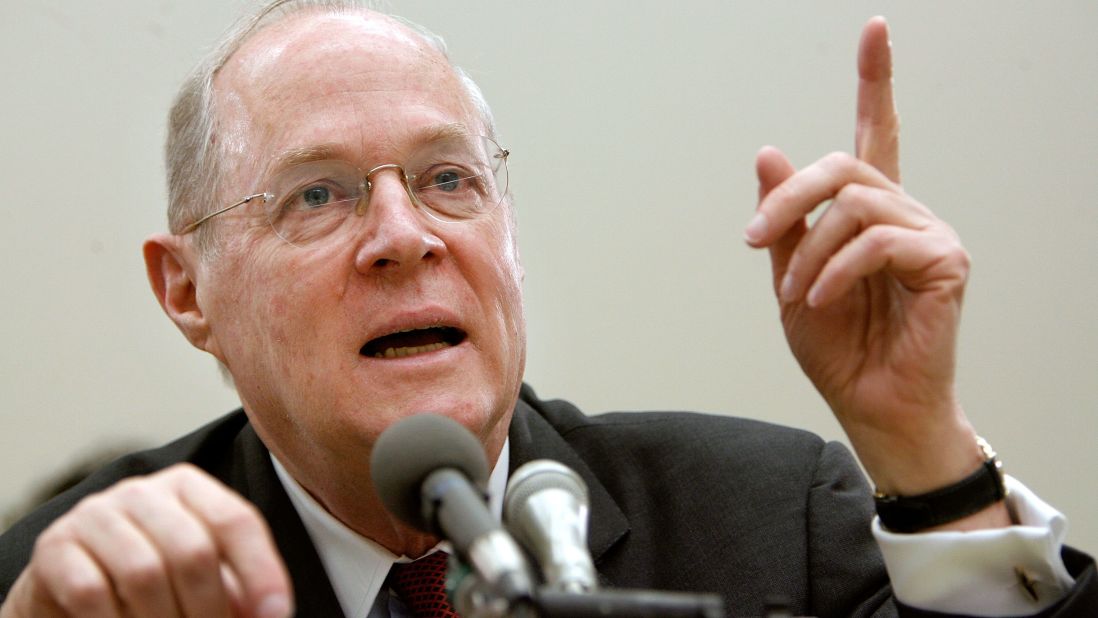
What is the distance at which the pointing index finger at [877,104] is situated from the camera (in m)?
1.62

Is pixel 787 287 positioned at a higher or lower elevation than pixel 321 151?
lower

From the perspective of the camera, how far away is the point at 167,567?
1149 millimetres

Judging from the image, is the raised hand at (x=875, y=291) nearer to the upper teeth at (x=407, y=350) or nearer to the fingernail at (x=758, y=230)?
the fingernail at (x=758, y=230)

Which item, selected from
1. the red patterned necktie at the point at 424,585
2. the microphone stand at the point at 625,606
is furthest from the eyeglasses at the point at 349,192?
the microphone stand at the point at 625,606

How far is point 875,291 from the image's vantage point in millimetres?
1730

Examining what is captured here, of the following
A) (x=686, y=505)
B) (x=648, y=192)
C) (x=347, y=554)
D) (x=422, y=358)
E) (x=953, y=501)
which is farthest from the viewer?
(x=648, y=192)

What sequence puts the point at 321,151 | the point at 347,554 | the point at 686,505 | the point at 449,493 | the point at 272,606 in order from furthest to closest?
the point at 686,505
the point at 347,554
the point at 321,151
the point at 272,606
the point at 449,493

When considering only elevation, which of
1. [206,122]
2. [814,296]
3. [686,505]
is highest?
[206,122]

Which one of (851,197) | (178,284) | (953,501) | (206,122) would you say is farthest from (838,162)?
(178,284)

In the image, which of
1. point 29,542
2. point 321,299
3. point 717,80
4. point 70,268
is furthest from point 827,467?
point 70,268

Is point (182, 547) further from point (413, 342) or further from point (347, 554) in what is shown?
point (347, 554)

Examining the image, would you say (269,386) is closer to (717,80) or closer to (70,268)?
(70,268)

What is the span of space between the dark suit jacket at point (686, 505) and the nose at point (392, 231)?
568 millimetres

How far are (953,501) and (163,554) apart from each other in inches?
44.8
